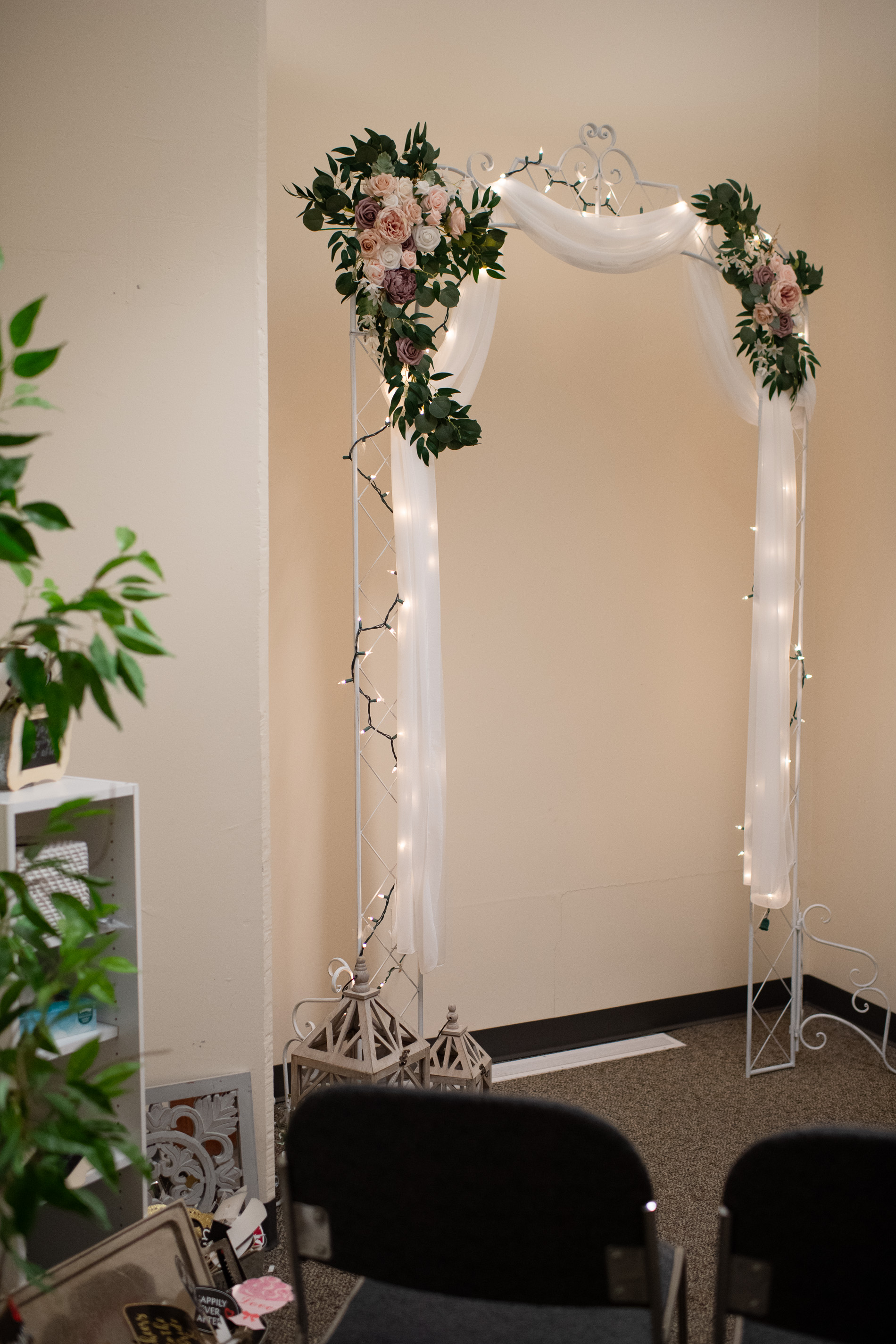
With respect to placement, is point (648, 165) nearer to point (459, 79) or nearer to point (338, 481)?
point (459, 79)

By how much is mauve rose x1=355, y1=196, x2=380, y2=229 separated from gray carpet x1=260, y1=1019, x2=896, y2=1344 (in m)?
2.26

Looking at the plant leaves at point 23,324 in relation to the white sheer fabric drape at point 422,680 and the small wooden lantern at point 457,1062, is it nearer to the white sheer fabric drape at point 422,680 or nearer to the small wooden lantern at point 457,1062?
the white sheer fabric drape at point 422,680

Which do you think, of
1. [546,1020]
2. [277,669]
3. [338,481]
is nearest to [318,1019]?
[546,1020]

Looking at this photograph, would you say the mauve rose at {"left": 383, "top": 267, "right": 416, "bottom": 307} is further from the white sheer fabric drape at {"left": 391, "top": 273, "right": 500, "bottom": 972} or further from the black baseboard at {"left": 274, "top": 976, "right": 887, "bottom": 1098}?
the black baseboard at {"left": 274, "top": 976, "right": 887, "bottom": 1098}

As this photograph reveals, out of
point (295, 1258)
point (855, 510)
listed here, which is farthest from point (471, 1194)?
point (855, 510)

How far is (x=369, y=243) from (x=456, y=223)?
254mm

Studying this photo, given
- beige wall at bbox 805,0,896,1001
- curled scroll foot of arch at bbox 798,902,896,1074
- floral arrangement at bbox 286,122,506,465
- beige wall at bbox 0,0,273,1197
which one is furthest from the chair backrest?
beige wall at bbox 805,0,896,1001

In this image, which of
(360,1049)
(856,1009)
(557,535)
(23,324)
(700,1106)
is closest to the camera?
(23,324)

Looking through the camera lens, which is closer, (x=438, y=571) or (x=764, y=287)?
(x=438, y=571)

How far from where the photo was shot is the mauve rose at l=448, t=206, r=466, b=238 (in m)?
2.47

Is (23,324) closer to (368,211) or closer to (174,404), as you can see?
(174,404)

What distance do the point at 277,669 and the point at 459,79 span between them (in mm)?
1984

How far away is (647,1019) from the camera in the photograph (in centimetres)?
344

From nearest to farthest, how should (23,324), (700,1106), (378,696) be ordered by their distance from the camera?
(23,324) → (700,1106) → (378,696)
